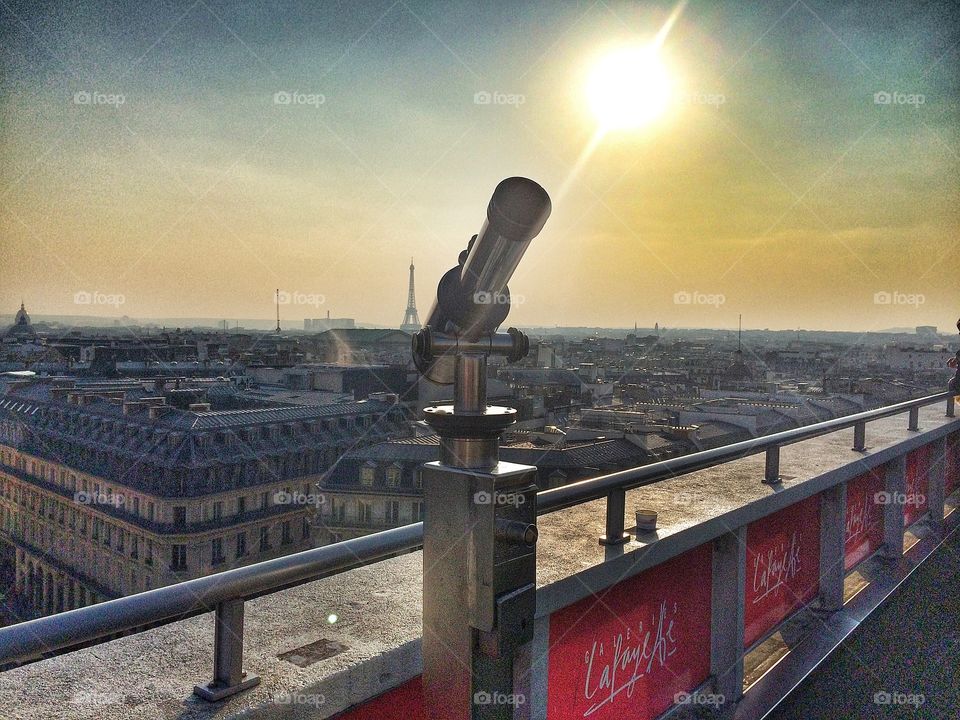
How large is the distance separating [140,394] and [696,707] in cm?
2968

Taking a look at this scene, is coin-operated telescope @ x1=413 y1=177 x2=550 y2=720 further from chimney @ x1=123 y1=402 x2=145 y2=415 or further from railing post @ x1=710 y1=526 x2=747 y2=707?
chimney @ x1=123 y1=402 x2=145 y2=415

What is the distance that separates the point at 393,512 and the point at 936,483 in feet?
51.9

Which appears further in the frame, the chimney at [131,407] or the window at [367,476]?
the chimney at [131,407]

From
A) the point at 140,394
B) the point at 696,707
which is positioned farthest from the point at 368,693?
the point at 140,394

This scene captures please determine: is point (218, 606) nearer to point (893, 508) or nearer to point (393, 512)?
point (893, 508)

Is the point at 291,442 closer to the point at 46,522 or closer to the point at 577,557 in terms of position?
the point at 46,522

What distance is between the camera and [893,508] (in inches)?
165

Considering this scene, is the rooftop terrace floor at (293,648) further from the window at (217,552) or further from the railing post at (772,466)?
the window at (217,552)

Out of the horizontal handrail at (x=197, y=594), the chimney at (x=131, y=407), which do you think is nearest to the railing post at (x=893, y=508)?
the horizontal handrail at (x=197, y=594)

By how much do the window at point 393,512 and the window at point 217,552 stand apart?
7038 mm

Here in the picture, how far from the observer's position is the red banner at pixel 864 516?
359 centimetres

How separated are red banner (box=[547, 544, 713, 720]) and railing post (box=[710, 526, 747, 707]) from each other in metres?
0.04

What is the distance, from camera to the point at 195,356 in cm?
3697

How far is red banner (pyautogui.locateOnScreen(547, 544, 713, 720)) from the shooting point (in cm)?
169
